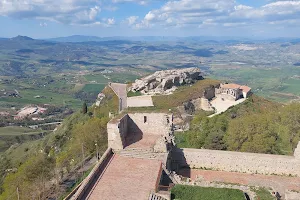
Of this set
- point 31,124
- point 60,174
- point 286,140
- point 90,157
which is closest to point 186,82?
point 286,140

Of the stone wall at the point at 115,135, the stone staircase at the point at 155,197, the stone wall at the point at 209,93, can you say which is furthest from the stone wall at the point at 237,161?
the stone wall at the point at 209,93

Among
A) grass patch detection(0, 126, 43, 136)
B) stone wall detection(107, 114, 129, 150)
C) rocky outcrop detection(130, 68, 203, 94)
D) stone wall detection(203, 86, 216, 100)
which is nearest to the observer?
stone wall detection(107, 114, 129, 150)

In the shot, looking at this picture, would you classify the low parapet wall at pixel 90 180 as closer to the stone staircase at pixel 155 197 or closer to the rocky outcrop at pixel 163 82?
the stone staircase at pixel 155 197

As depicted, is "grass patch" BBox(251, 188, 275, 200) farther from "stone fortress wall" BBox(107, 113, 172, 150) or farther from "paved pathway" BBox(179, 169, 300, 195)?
"stone fortress wall" BBox(107, 113, 172, 150)

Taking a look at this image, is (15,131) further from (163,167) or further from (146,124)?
(163,167)

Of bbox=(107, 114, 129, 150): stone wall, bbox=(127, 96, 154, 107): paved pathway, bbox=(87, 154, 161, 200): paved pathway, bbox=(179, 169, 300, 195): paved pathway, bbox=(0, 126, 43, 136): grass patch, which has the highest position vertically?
bbox=(107, 114, 129, 150): stone wall

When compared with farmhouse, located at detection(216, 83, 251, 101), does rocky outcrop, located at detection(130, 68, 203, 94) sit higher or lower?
higher

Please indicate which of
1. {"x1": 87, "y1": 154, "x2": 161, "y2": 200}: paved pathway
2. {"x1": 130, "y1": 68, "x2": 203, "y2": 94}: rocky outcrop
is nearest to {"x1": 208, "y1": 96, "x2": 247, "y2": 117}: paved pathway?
{"x1": 130, "y1": 68, "x2": 203, "y2": 94}: rocky outcrop
